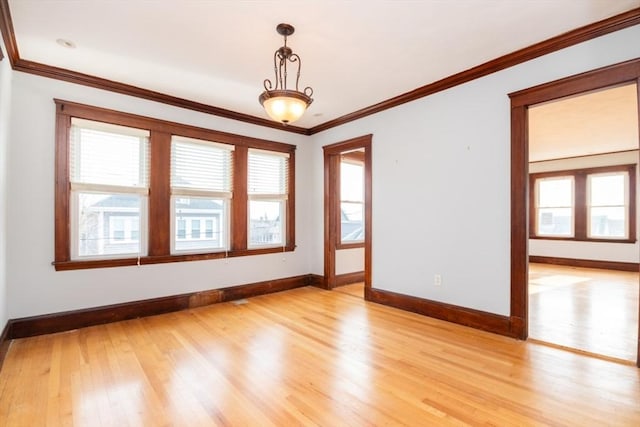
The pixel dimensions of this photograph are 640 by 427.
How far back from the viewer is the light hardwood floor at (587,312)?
2.98m

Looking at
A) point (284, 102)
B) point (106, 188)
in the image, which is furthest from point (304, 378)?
point (106, 188)

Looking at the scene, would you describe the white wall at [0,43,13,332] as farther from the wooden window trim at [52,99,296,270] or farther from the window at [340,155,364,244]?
the window at [340,155,364,244]

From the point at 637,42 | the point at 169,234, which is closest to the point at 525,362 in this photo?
the point at 637,42

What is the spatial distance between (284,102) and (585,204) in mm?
8732

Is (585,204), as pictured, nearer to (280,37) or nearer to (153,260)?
(280,37)

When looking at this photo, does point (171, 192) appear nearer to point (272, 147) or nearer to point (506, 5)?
point (272, 147)

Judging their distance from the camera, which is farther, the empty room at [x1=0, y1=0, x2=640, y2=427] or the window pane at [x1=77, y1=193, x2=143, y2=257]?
the window pane at [x1=77, y1=193, x2=143, y2=257]

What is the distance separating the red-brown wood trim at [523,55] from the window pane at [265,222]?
7.06 ft

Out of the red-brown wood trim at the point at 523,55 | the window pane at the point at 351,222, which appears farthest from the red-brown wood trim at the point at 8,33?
the window pane at the point at 351,222

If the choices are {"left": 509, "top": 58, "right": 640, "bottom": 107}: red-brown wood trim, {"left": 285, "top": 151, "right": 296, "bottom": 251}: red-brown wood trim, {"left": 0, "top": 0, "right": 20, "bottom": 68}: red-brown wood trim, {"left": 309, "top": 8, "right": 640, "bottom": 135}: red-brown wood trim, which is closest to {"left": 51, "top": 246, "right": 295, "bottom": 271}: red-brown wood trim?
{"left": 285, "top": 151, "right": 296, "bottom": 251}: red-brown wood trim

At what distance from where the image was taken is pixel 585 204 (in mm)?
7785

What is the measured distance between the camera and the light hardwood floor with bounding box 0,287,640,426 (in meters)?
1.91

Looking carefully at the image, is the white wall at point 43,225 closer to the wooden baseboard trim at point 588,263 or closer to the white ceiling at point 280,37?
the white ceiling at point 280,37

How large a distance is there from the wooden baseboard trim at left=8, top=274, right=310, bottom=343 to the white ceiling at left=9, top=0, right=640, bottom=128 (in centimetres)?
264
